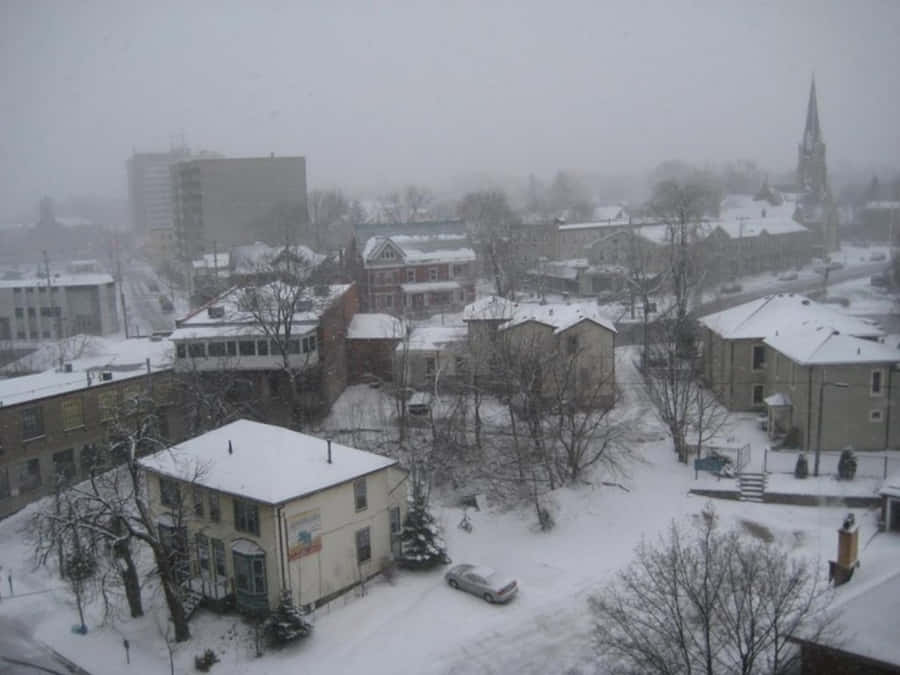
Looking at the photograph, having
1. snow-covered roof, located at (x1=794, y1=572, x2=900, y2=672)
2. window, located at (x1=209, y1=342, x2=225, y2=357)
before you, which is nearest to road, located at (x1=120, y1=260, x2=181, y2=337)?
window, located at (x1=209, y1=342, x2=225, y2=357)

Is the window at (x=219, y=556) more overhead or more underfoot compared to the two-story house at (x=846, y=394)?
more underfoot

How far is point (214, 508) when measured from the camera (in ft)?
67.9

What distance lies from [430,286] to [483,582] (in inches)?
1319

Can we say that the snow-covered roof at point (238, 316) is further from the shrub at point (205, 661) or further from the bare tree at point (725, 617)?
the bare tree at point (725, 617)

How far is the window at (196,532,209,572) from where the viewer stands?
21.0m

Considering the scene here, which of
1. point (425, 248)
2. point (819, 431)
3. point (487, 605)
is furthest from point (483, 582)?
point (425, 248)

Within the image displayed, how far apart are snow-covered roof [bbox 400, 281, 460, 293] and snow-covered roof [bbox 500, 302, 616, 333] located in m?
16.8

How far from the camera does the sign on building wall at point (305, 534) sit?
19.5m

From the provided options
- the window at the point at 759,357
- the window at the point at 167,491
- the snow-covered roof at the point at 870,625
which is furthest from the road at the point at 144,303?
the snow-covered roof at the point at 870,625

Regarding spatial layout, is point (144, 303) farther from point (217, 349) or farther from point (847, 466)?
point (847, 466)

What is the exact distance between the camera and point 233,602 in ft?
66.9

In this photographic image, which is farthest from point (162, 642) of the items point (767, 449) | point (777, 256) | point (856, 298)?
point (777, 256)

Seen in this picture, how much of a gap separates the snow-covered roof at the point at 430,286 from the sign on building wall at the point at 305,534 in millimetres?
32271

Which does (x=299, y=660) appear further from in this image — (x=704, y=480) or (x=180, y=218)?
(x=180, y=218)
